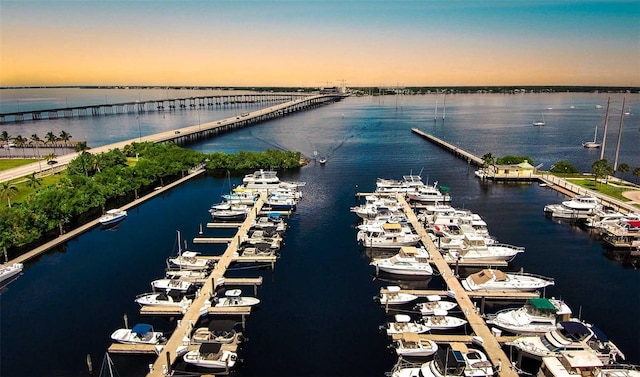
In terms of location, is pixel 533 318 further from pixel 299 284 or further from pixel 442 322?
pixel 299 284

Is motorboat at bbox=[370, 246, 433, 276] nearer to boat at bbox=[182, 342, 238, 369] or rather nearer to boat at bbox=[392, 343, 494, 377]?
boat at bbox=[392, 343, 494, 377]

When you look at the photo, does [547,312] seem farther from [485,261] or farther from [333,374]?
[333,374]

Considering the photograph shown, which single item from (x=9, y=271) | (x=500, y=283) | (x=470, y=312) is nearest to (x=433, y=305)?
(x=470, y=312)

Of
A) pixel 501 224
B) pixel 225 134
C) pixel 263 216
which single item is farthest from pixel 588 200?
pixel 225 134

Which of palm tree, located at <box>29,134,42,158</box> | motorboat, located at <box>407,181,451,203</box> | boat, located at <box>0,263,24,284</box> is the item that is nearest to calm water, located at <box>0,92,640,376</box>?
boat, located at <box>0,263,24,284</box>

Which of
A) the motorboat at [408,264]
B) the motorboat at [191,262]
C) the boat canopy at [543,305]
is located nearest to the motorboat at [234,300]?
the motorboat at [191,262]
